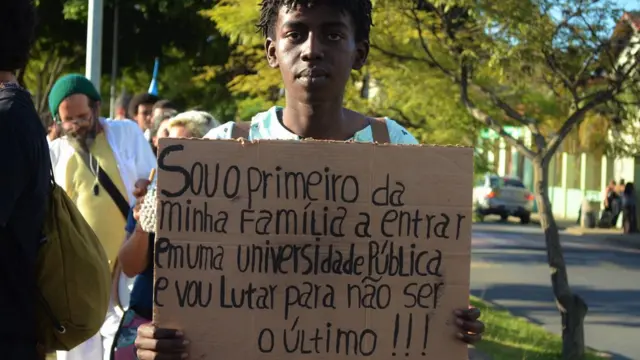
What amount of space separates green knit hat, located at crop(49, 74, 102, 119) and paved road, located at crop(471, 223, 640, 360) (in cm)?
584

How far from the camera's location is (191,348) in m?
2.71

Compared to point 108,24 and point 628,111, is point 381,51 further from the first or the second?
point 108,24

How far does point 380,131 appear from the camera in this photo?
3158 millimetres

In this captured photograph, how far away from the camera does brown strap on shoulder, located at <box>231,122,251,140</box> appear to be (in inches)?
119

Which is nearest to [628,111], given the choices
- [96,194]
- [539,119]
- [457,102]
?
[457,102]

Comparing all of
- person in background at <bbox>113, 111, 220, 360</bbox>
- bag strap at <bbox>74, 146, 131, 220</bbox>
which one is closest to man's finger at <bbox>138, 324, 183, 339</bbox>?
person in background at <bbox>113, 111, 220, 360</bbox>

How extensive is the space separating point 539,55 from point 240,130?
6894 mm

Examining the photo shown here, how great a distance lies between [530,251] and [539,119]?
28.8 ft

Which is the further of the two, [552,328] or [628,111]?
[552,328]

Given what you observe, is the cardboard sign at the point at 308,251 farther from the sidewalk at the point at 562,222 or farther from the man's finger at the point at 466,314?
the sidewalk at the point at 562,222

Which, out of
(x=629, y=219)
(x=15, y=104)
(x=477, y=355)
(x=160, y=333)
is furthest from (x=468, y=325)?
(x=629, y=219)

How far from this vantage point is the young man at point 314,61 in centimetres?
296

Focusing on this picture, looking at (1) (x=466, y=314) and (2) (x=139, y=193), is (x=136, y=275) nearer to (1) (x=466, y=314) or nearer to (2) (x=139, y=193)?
(2) (x=139, y=193)

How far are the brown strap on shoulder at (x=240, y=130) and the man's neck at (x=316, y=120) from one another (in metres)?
0.12
